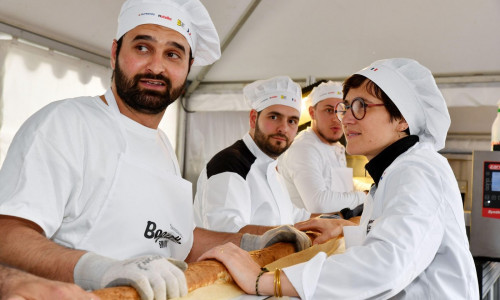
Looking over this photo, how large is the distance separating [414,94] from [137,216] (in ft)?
2.95

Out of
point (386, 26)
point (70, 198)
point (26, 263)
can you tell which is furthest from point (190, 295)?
point (386, 26)

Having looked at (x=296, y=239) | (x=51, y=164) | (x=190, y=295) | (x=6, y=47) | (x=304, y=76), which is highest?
(x=304, y=76)

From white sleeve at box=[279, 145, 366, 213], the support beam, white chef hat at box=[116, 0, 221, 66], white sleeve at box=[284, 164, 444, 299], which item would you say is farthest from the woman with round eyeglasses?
the support beam

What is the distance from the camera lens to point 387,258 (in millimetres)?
1194

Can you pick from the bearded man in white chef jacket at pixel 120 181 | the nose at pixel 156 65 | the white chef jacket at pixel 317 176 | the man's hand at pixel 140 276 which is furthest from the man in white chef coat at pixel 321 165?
the man's hand at pixel 140 276

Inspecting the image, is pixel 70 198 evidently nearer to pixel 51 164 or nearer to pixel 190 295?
pixel 51 164

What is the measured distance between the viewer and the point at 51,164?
1220mm

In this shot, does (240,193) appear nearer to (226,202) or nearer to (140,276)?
(226,202)

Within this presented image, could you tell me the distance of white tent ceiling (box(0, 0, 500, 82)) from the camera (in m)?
3.56

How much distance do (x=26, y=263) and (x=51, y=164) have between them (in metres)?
0.25

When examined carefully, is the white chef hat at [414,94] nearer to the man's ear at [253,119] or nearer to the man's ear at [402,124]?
the man's ear at [402,124]

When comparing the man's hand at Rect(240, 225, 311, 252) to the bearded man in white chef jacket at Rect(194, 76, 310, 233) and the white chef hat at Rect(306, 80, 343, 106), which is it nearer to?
the bearded man in white chef jacket at Rect(194, 76, 310, 233)

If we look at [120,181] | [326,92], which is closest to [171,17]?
[120,181]

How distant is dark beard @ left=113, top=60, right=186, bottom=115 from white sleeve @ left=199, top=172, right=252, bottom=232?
0.81 metres
